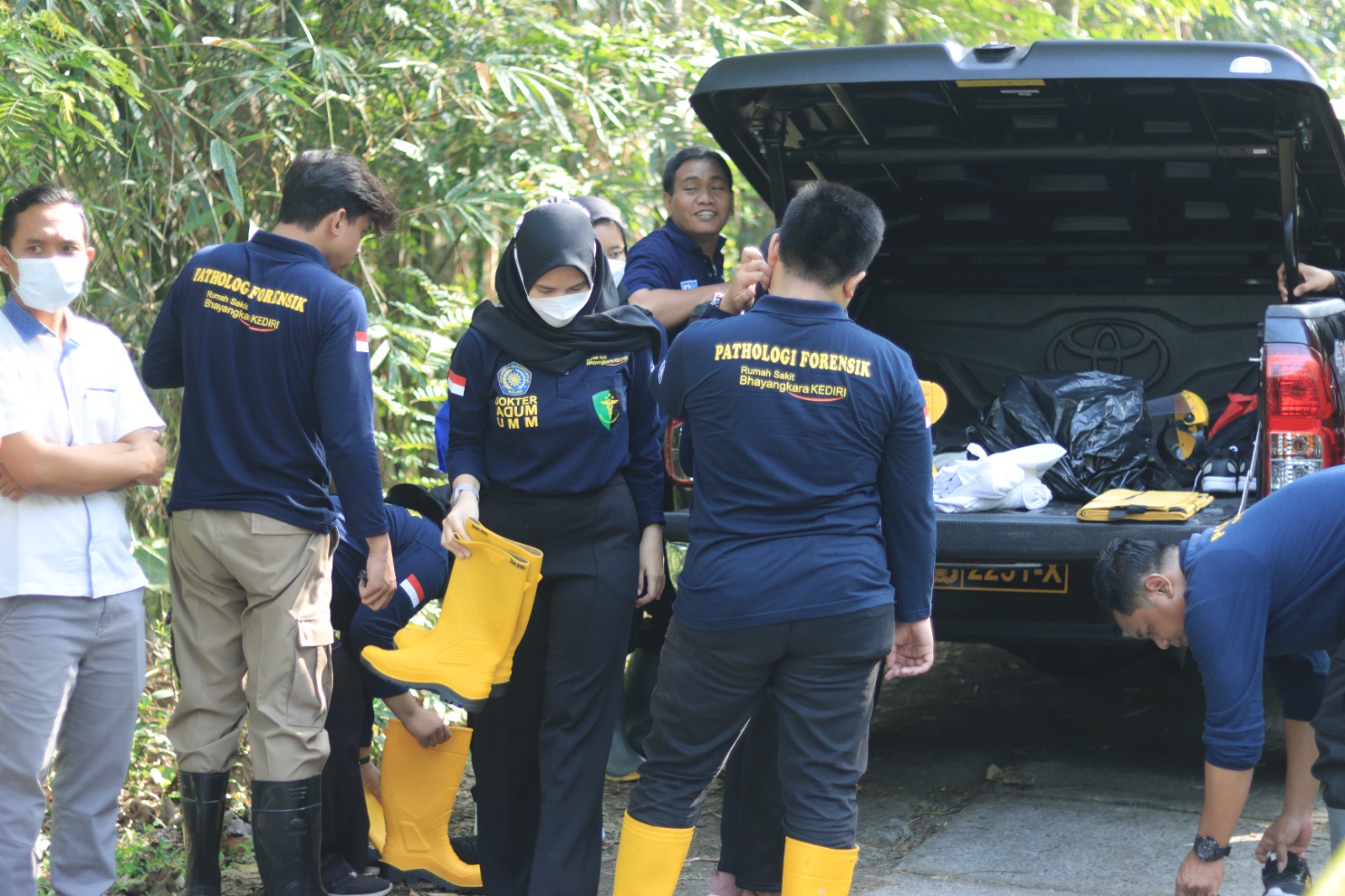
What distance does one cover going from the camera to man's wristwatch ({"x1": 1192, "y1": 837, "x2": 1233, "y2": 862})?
3.04m

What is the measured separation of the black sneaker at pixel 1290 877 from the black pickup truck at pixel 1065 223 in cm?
88

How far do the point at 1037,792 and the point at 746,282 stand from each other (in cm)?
210

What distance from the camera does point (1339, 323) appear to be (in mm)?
4500

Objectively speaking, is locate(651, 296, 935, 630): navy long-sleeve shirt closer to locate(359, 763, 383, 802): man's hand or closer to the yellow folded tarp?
the yellow folded tarp

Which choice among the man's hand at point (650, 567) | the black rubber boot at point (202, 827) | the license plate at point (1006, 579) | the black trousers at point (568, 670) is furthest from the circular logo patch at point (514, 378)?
the license plate at point (1006, 579)

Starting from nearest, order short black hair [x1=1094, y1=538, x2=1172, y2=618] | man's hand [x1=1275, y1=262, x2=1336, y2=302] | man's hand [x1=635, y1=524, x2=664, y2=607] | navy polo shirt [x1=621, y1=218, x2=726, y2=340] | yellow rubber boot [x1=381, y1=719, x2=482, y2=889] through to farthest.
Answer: short black hair [x1=1094, y1=538, x2=1172, y2=618] → man's hand [x1=635, y1=524, x2=664, y2=607] → yellow rubber boot [x1=381, y1=719, x2=482, y2=889] → man's hand [x1=1275, y1=262, x2=1336, y2=302] → navy polo shirt [x1=621, y1=218, x2=726, y2=340]

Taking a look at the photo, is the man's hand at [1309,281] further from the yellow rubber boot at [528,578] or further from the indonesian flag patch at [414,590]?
the indonesian flag patch at [414,590]

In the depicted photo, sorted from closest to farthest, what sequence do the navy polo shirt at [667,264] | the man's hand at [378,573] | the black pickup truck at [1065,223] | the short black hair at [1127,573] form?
the short black hair at [1127,573]
the man's hand at [378,573]
the black pickup truck at [1065,223]
the navy polo shirt at [667,264]

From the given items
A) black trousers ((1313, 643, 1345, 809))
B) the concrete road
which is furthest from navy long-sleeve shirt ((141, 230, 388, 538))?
black trousers ((1313, 643, 1345, 809))

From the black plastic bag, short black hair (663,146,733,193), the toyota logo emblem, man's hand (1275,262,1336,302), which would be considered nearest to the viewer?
the black plastic bag

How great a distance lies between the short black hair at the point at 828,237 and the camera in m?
3.14

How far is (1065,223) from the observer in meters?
5.66

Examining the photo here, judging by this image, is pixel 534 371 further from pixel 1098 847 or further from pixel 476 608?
pixel 1098 847

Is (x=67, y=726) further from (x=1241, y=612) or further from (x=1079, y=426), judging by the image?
(x=1079, y=426)
